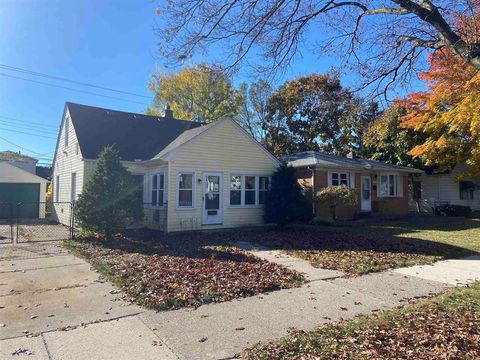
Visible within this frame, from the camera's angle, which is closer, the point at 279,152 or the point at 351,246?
the point at 351,246

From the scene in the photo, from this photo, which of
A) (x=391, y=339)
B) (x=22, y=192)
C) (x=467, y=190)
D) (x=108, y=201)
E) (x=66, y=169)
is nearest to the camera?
(x=391, y=339)

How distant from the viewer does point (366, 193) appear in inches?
890

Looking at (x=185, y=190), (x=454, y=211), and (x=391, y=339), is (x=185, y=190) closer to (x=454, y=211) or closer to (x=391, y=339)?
(x=391, y=339)

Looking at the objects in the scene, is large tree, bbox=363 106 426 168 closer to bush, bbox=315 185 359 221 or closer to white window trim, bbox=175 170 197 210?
bush, bbox=315 185 359 221

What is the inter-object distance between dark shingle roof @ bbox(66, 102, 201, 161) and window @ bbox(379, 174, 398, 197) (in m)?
13.0

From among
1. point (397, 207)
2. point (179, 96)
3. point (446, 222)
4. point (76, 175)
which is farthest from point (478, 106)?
point (179, 96)

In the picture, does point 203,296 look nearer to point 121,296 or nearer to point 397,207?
point 121,296

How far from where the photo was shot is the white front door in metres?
22.4

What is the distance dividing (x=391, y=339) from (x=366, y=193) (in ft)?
63.0

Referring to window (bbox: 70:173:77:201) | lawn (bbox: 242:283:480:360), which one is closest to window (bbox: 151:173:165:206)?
window (bbox: 70:173:77:201)

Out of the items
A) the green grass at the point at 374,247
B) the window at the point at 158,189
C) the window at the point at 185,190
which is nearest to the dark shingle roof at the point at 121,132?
the window at the point at 158,189

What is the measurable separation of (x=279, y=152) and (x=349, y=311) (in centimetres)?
2976

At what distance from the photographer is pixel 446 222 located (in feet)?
67.0

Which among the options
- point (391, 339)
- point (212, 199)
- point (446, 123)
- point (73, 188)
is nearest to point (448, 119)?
point (446, 123)
